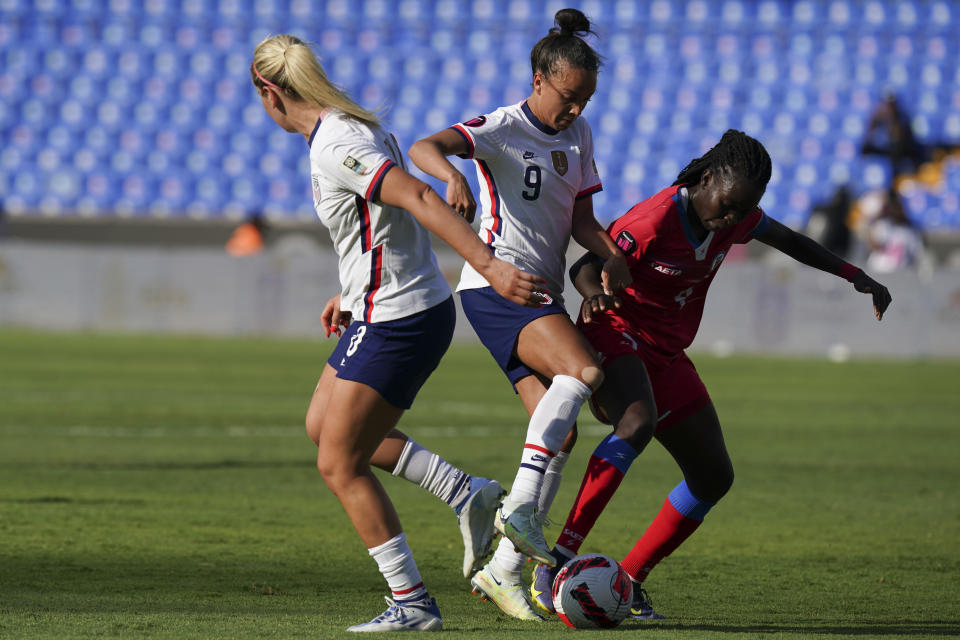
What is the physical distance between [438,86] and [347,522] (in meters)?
20.1

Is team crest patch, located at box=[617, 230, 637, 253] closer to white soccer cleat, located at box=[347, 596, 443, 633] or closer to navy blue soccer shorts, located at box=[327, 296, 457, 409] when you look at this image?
navy blue soccer shorts, located at box=[327, 296, 457, 409]

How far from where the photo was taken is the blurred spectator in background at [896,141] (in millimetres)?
21375

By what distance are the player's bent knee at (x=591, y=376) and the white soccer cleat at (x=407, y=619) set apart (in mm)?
894

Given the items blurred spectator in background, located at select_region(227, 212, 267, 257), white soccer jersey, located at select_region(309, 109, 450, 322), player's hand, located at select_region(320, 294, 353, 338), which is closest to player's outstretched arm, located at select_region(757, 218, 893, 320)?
white soccer jersey, located at select_region(309, 109, 450, 322)

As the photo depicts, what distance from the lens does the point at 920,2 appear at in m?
26.7

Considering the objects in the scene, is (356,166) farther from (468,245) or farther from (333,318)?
(333,318)

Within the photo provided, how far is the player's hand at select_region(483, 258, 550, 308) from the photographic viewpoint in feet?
12.6

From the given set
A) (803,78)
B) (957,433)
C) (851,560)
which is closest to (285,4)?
(803,78)

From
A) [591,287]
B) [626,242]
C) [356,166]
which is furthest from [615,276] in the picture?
[356,166]

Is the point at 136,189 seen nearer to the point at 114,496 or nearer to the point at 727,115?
the point at 727,115

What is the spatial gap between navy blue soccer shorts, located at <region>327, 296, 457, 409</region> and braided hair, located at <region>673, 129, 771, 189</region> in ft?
3.89

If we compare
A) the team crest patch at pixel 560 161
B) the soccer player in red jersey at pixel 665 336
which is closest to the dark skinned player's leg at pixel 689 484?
the soccer player in red jersey at pixel 665 336

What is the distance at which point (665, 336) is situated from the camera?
16.1 ft

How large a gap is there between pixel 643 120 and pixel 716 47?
2.22 metres
